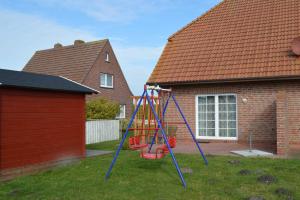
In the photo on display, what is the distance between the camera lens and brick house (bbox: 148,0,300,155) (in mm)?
13039

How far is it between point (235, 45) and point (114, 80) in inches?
586

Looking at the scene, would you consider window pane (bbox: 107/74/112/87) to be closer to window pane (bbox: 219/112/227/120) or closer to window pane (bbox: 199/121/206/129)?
window pane (bbox: 199/121/206/129)

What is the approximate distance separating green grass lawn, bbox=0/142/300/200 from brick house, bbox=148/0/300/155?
3.61 m

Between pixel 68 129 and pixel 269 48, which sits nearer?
pixel 68 129

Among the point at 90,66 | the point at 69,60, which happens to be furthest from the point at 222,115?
the point at 69,60

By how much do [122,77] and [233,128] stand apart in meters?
16.7

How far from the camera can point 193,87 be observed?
15016 millimetres

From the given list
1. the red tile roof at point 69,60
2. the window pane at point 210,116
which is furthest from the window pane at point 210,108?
the red tile roof at point 69,60

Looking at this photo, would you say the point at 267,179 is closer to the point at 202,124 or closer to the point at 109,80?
the point at 202,124

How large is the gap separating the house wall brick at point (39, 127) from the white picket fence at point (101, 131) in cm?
505

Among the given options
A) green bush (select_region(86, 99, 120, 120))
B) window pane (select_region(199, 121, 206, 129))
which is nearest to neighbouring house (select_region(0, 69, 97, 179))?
window pane (select_region(199, 121, 206, 129))

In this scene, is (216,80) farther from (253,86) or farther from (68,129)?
(68,129)

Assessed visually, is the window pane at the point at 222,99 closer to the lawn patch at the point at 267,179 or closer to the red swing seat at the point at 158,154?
the red swing seat at the point at 158,154

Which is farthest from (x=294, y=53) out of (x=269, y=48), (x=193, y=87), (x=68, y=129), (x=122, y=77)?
(x=122, y=77)
